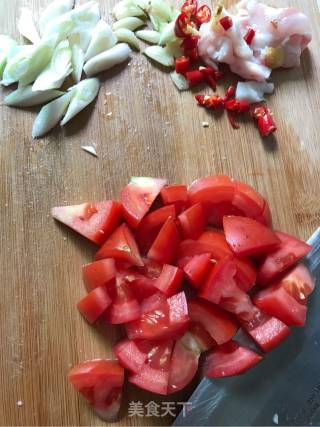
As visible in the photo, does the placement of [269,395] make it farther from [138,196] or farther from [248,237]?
[138,196]

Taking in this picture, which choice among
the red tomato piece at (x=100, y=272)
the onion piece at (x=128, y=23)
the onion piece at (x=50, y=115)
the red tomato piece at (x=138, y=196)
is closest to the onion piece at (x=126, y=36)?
the onion piece at (x=128, y=23)

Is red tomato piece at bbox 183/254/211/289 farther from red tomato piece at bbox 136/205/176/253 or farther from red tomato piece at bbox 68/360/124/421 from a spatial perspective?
red tomato piece at bbox 68/360/124/421

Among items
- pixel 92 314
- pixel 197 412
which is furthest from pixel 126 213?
pixel 197 412

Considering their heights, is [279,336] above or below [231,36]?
below

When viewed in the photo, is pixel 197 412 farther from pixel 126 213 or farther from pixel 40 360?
pixel 126 213

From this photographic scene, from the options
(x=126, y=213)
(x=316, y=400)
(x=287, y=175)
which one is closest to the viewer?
(x=316, y=400)
